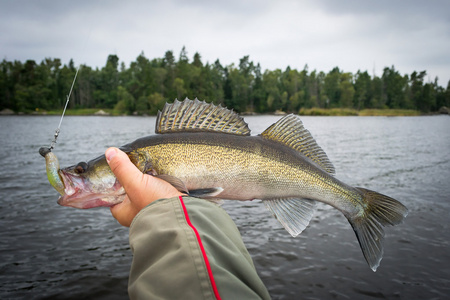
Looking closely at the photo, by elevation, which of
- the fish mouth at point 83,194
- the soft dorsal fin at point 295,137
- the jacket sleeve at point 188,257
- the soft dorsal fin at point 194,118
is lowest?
the fish mouth at point 83,194

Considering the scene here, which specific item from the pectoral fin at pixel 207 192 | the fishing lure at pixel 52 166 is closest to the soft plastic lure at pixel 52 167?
the fishing lure at pixel 52 166

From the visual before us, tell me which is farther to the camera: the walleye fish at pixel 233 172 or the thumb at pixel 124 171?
the walleye fish at pixel 233 172

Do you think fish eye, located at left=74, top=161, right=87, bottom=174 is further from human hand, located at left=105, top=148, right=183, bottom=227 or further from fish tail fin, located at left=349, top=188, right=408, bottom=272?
fish tail fin, located at left=349, top=188, right=408, bottom=272

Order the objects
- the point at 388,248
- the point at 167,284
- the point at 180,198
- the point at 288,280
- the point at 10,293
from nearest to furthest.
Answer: the point at 167,284 < the point at 180,198 < the point at 10,293 < the point at 288,280 < the point at 388,248

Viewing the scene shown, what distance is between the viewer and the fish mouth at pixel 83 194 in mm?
2525

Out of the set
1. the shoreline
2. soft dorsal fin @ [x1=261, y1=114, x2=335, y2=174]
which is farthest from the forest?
soft dorsal fin @ [x1=261, y1=114, x2=335, y2=174]

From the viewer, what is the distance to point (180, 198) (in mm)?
1433

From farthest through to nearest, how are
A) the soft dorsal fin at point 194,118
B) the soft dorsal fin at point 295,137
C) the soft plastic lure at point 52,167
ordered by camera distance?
1. the soft dorsal fin at point 295,137
2. the soft dorsal fin at point 194,118
3. the soft plastic lure at point 52,167

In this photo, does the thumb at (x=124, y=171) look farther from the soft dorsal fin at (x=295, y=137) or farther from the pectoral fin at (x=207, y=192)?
the soft dorsal fin at (x=295, y=137)

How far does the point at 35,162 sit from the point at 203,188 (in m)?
19.0

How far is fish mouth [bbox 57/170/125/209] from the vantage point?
2525mm

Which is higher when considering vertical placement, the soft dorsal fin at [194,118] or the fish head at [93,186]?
the soft dorsal fin at [194,118]

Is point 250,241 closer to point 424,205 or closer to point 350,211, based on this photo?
point 350,211

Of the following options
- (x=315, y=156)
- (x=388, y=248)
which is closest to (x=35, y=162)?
(x=388, y=248)
